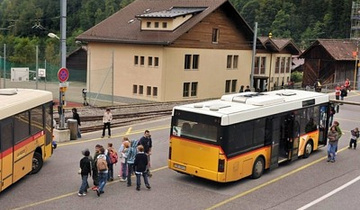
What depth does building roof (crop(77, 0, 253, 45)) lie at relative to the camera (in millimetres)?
42562

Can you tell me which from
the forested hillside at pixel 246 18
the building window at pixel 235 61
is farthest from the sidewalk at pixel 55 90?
the forested hillside at pixel 246 18

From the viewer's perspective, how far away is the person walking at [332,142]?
1803cm

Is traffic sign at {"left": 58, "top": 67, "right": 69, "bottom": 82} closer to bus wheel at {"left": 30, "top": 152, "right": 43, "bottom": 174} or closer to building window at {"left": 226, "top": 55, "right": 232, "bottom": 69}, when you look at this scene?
bus wheel at {"left": 30, "top": 152, "right": 43, "bottom": 174}

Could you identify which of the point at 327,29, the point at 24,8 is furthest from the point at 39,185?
the point at 24,8

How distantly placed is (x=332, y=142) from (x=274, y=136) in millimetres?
3164

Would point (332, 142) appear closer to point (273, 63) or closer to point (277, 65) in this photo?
point (273, 63)

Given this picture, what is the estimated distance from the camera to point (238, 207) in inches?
506

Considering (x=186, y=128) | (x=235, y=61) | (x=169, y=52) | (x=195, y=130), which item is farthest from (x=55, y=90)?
(x=195, y=130)

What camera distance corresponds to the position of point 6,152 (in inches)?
497

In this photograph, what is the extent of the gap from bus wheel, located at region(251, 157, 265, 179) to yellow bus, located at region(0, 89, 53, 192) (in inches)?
273

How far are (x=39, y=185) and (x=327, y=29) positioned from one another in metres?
95.3

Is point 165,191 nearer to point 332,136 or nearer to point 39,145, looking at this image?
point 39,145

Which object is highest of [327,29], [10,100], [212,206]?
[327,29]

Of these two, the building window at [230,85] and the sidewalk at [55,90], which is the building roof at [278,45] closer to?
the building window at [230,85]
